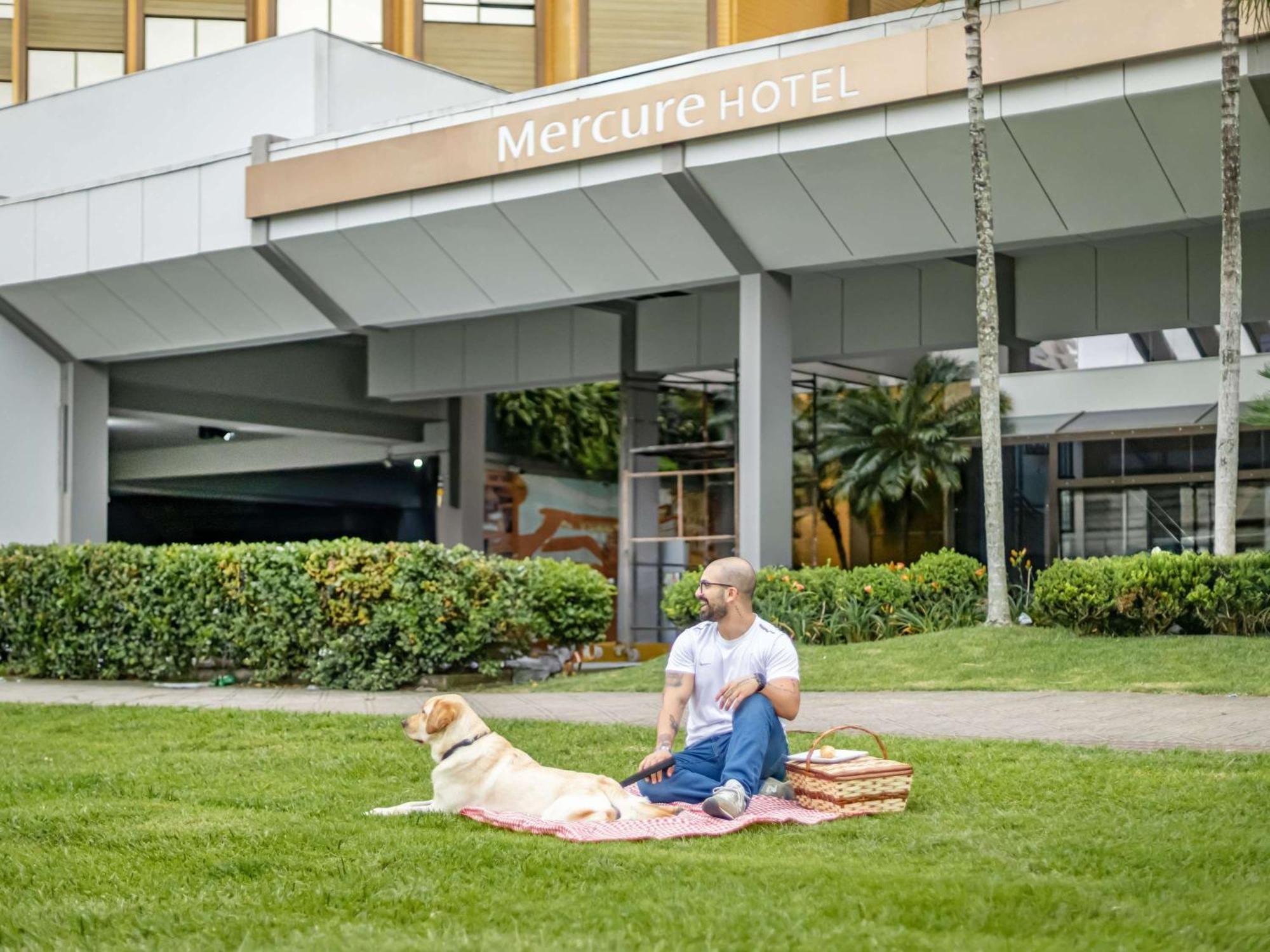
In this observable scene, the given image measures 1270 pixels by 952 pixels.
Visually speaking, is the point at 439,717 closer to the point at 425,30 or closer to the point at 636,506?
the point at 636,506

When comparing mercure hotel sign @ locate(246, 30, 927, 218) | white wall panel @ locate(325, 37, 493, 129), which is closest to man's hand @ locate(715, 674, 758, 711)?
mercure hotel sign @ locate(246, 30, 927, 218)

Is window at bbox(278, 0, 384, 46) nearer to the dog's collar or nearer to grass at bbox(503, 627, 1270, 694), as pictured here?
grass at bbox(503, 627, 1270, 694)

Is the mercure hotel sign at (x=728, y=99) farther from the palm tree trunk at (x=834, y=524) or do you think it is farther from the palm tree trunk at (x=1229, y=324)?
the palm tree trunk at (x=834, y=524)

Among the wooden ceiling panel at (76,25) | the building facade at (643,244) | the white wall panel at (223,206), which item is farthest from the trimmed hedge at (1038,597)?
the wooden ceiling panel at (76,25)

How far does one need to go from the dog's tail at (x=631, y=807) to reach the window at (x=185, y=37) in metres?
24.9

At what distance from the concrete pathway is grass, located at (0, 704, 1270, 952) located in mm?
1519

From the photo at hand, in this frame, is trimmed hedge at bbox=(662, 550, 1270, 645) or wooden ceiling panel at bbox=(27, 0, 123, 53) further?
wooden ceiling panel at bbox=(27, 0, 123, 53)

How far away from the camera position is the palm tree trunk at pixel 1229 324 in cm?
1514

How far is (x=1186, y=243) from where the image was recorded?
66.6 ft

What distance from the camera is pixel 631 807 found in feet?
22.2

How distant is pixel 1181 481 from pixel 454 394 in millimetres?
12539

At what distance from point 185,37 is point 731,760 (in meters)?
25.4

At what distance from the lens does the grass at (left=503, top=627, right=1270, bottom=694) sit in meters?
13.4

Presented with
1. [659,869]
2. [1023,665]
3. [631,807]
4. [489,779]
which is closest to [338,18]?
[1023,665]
